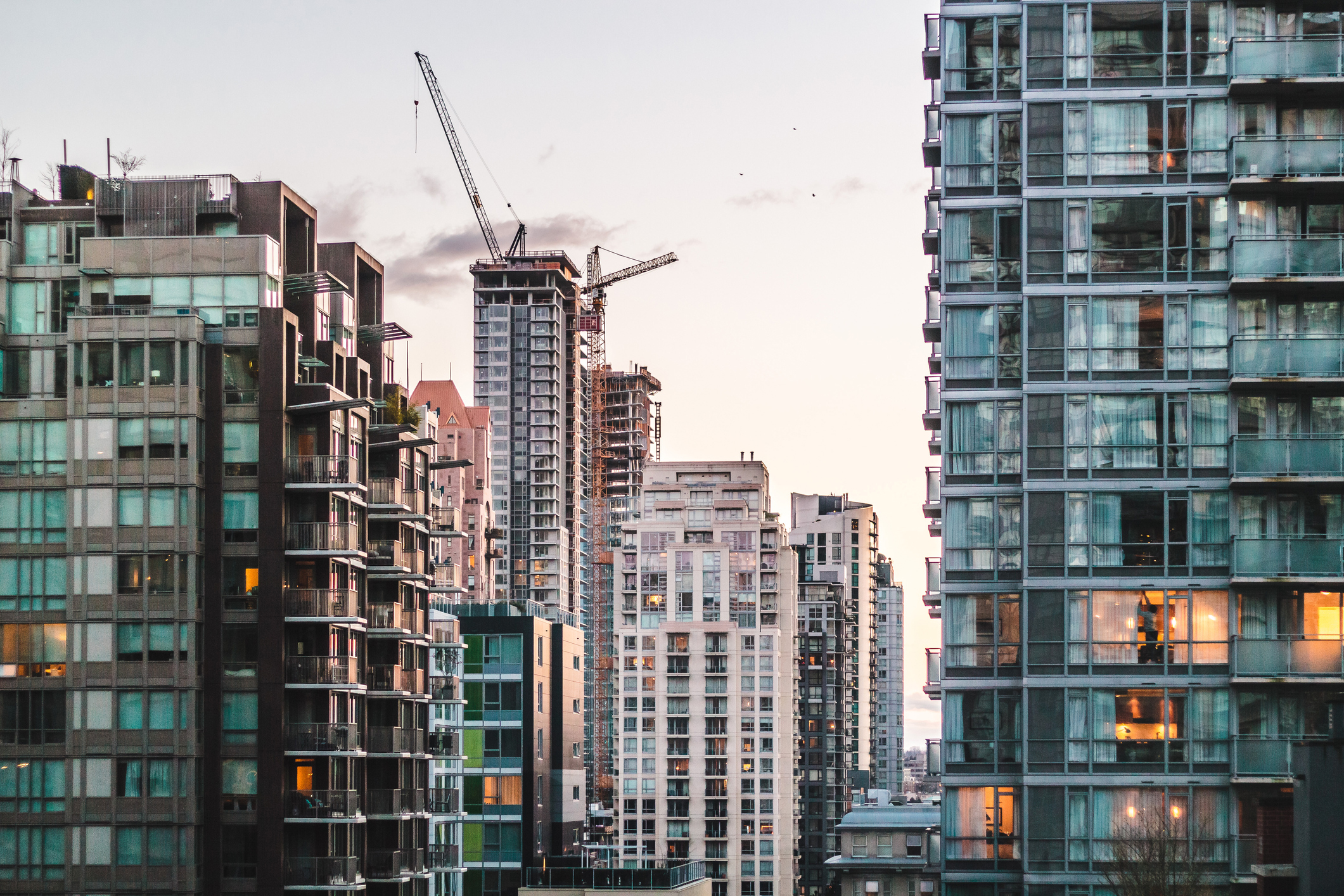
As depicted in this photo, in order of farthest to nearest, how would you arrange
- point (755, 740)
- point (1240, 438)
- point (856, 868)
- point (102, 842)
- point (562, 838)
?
point (755, 740), point (562, 838), point (856, 868), point (102, 842), point (1240, 438)

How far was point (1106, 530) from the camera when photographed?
5988cm

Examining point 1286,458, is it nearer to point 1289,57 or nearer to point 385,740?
point 1289,57

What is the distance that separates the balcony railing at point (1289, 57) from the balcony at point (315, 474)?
42767 mm

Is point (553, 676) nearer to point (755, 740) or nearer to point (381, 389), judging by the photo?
point (755, 740)

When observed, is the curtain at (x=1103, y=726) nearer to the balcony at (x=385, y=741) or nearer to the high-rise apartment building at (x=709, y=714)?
the balcony at (x=385, y=741)

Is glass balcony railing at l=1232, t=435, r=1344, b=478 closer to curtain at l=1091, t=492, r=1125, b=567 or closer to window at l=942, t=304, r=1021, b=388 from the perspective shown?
curtain at l=1091, t=492, r=1125, b=567

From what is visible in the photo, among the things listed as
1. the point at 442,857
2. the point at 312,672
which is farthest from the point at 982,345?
the point at 442,857

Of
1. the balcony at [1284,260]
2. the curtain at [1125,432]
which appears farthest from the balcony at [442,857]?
the balcony at [1284,260]

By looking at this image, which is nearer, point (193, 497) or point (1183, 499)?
point (1183, 499)

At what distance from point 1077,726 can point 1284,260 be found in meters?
17.6

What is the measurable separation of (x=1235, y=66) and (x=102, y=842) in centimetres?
5611

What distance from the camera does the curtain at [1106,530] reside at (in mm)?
59750

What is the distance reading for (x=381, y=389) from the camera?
97.7m

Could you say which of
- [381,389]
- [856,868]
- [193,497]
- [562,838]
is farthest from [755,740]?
[193,497]
